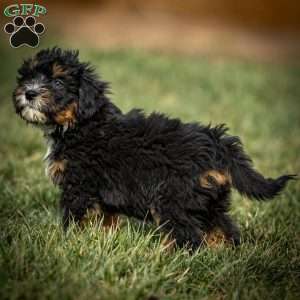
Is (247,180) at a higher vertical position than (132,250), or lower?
higher

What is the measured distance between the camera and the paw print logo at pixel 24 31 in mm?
5324

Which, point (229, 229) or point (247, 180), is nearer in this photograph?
point (247, 180)

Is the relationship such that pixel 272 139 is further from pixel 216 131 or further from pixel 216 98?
pixel 216 131

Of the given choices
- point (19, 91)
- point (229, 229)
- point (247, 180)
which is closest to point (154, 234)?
point (229, 229)

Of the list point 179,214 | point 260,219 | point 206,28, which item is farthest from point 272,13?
point 179,214

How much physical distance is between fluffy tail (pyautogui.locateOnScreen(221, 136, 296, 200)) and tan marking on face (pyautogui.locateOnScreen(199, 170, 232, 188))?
10cm

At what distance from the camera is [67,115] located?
15.8 feet

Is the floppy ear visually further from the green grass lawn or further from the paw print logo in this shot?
the green grass lawn

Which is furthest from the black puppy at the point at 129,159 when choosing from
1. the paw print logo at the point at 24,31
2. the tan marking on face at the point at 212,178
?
the paw print logo at the point at 24,31

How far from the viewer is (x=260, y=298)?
4.04 metres

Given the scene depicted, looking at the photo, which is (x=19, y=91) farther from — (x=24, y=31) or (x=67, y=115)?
(x=24, y=31)

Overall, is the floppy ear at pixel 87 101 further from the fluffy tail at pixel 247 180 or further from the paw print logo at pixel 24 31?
the fluffy tail at pixel 247 180

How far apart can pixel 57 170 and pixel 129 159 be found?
63 cm

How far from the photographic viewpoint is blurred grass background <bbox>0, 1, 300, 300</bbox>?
390cm
